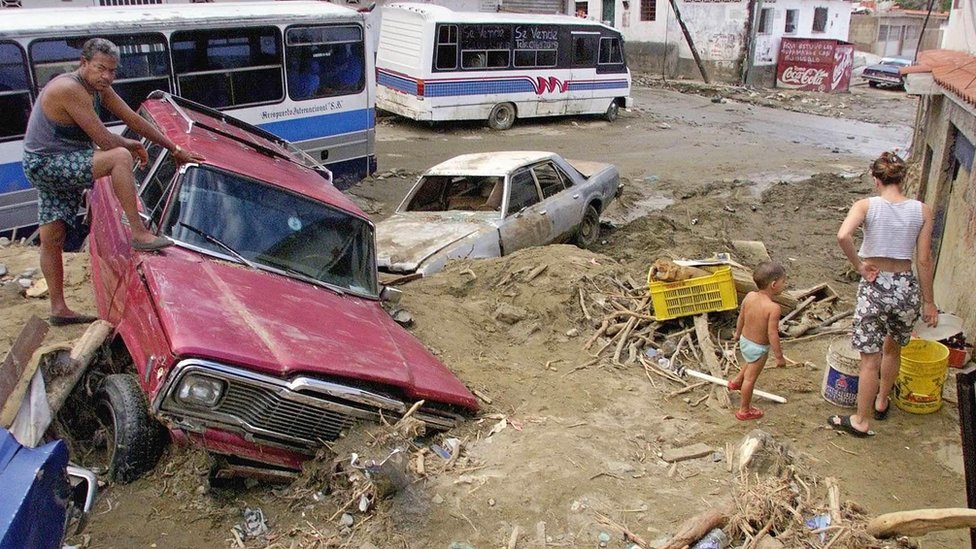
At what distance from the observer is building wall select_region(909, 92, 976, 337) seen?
20.7ft

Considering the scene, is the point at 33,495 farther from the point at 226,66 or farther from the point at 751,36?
the point at 751,36

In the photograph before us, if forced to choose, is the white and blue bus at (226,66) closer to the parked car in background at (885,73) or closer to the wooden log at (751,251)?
the wooden log at (751,251)

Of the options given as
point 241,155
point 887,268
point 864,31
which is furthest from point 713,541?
point 864,31

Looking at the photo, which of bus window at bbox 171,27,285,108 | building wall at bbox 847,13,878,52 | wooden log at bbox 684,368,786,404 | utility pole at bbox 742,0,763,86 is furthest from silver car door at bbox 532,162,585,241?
building wall at bbox 847,13,878,52

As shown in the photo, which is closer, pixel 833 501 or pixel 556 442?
pixel 833 501

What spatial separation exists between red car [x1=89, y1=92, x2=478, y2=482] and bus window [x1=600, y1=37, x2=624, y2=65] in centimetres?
1507

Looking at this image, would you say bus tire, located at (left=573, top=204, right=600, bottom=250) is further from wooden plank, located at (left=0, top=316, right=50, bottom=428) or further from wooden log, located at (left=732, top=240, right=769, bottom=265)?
wooden plank, located at (left=0, top=316, right=50, bottom=428)

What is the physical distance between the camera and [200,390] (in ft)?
10.8

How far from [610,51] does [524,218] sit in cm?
1234

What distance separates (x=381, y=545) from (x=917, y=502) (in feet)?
10.3

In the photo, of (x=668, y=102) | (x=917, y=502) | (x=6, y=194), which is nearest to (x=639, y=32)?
(x=668, y=102)

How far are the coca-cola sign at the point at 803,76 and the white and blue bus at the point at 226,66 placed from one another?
→ 23.1 meters

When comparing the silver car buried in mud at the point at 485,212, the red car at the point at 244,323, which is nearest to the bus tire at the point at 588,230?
the silver car buried in mud at the point at 485,212

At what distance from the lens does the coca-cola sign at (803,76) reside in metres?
29.2
